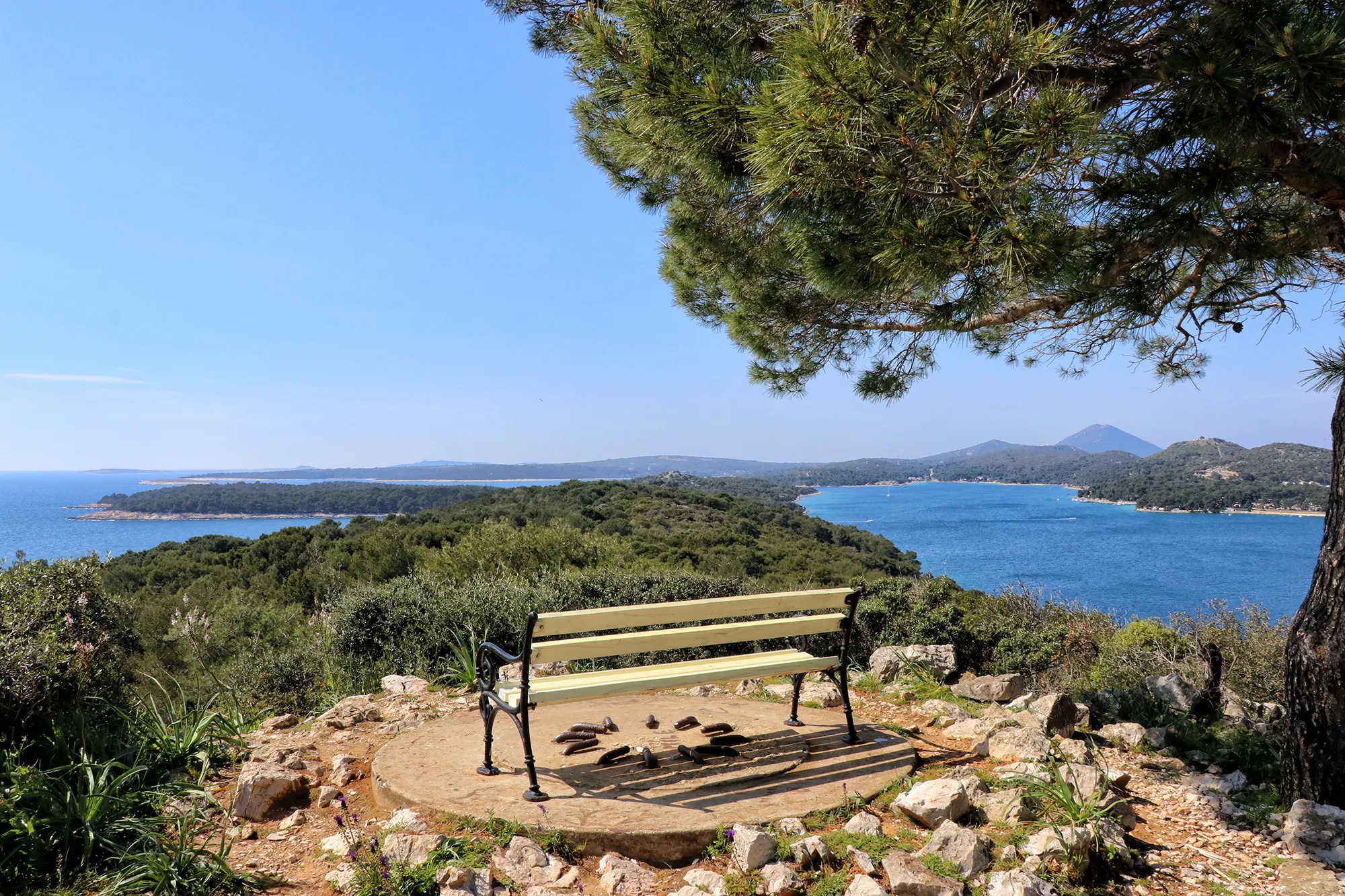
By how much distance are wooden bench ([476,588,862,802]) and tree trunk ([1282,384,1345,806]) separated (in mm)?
1922

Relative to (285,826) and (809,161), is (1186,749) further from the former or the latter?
(285,826)

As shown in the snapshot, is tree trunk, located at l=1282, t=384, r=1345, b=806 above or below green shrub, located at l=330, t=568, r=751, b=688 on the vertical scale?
above

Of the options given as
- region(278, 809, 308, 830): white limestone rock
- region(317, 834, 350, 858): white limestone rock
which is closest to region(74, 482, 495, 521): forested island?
region(278, 809, 308, 830): white limestone rock

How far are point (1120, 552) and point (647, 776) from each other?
128 feet

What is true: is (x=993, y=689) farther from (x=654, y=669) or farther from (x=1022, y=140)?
(x=1022, y=140)

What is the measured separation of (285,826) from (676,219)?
447 centimetres

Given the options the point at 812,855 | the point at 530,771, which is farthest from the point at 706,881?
the point at 530,771

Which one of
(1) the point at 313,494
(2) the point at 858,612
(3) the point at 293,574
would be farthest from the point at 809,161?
(1) the point at 313,494

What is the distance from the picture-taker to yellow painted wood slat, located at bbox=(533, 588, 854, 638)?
3.24 metres

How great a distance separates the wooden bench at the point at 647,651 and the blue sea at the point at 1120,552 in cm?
699

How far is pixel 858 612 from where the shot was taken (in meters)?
7.38

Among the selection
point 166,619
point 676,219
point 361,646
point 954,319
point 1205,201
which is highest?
point 676,219

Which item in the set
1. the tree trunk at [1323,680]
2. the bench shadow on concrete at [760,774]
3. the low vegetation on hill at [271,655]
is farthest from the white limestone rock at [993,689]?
the tree trunk at [1323,680]

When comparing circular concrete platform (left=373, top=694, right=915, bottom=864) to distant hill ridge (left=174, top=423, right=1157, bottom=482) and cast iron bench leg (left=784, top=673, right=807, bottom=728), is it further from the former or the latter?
distant hill ridge (left=174, top=423, right=1157, bottom=482)
